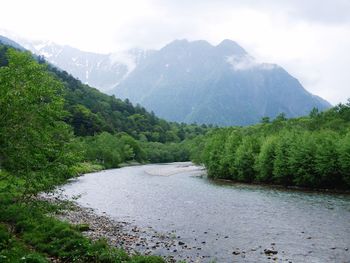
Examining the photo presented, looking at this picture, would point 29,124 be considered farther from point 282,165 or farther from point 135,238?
point 282,165

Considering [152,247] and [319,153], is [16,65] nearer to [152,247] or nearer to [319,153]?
[152,247]

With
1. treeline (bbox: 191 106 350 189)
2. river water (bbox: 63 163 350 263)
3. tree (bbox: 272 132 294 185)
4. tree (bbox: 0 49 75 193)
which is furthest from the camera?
tree (bbox: 272 132 294 185)

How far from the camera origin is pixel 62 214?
52.3 meters

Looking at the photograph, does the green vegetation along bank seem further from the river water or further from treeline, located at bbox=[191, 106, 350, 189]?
treeline, located at bbox=[191, 106, 350, 189]

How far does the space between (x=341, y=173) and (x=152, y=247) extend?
5704cm

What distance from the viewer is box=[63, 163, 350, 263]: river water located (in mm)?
35656

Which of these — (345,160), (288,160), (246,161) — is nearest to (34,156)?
(345,160)

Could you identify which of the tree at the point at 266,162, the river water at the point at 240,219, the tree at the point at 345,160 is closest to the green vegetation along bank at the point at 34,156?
the river water at the point at 240,219

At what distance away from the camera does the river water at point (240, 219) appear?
1404 inches

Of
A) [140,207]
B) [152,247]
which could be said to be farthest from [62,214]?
[152,247]

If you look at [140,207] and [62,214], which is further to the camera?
[140,207]

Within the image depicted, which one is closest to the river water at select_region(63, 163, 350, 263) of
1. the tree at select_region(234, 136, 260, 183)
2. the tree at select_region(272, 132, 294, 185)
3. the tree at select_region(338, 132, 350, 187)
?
the tree at select_region(338, 132, 350, 187)

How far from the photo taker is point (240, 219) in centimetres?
5112

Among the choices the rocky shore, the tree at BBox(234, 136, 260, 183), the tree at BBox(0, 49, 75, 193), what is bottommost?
the rocky shore
